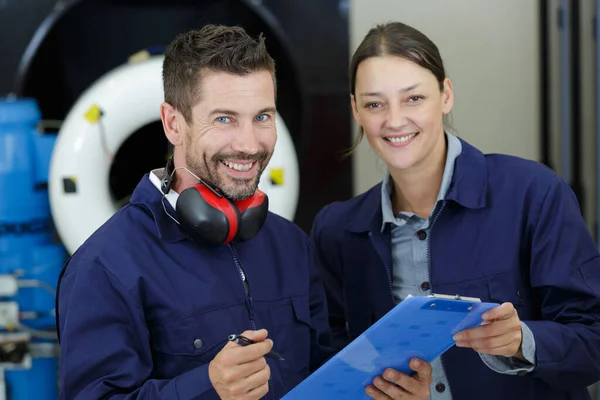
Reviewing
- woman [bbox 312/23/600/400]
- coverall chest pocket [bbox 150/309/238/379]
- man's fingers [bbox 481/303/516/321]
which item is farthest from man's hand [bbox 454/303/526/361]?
coverall chest pocket [bbox 150/309/238/379]

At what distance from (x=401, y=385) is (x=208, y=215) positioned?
Answer: 1.48 feet

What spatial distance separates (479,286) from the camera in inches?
68.7

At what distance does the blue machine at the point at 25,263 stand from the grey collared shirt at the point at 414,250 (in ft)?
4.83

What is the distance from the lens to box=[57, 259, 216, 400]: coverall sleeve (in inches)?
52.4

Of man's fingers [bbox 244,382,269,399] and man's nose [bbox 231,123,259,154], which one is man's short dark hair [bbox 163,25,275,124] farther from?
man's fingers [bbox 244,382,269,399]

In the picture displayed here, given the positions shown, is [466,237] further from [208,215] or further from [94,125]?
[94,125]

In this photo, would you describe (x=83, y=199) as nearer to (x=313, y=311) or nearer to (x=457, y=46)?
(x=313, y=311)

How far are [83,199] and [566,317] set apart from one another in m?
1.65

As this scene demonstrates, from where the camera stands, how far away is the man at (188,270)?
135 centimetres

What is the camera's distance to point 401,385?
1.51 m

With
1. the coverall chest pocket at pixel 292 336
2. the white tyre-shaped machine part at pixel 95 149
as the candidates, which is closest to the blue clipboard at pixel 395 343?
the coverall chest pocket at pixel 292 336

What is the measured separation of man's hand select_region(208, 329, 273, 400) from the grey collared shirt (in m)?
0.58

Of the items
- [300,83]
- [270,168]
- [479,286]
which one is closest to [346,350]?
[479,286]

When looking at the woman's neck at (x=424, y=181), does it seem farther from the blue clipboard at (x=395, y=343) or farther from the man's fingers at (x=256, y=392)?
the man's fingers at (x=256, y=392)
